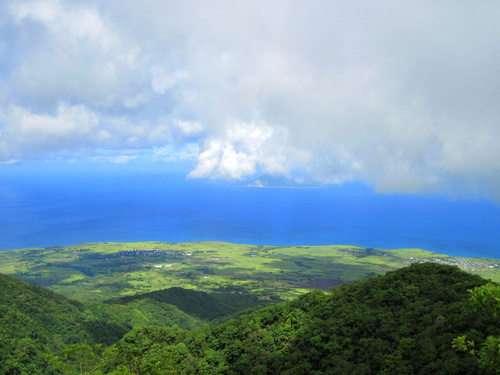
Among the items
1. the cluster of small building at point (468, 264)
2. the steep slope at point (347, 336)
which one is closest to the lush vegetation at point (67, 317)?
the steep slope at point (347, 336)

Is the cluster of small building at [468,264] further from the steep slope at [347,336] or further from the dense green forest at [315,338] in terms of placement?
the dense green forest at [315,338]

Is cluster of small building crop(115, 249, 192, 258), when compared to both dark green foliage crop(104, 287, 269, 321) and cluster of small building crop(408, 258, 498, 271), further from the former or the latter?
cluster of small building crop(408, 258, 498, 271)

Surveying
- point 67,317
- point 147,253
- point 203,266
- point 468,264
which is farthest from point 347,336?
point 147,253

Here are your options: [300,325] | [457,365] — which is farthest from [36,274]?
[457,365]

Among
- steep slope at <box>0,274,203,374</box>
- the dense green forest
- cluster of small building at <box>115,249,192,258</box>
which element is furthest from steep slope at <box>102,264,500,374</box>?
cluster of small building at <box>115,249,192,258</box>

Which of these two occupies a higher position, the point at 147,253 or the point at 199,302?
the point at 147,253

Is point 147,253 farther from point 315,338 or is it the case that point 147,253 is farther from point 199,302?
point 315,338
